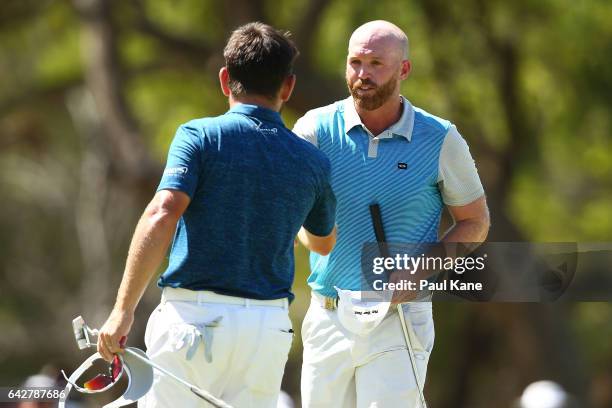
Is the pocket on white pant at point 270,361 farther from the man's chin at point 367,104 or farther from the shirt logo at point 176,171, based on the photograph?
the man's chin at point 367,104

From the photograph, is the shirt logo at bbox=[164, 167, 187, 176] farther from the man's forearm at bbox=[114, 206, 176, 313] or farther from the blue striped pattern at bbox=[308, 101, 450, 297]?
the blue striped pattern at bbox=[308, 101, 450, 297]

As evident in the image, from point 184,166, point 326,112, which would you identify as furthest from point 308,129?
point 184,166

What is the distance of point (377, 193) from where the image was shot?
252 inches

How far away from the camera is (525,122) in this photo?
765 inches

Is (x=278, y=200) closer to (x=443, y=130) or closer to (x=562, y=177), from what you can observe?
(x=443, y=130)

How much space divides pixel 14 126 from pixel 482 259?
718 inches

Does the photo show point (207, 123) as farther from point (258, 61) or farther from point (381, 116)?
point (381, 116)

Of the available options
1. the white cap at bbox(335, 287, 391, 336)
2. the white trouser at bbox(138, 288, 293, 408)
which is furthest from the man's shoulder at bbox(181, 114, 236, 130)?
the white cap at bbox(335, 287, 391, 336)

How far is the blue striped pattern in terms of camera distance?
21.0 ft

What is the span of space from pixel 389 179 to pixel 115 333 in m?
1.80

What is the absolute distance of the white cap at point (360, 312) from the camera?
624 cm

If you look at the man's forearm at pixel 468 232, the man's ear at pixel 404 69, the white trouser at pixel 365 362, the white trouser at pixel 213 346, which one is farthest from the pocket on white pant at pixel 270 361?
the man's ear at pixel 404 69

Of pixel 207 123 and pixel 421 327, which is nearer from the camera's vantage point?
pixel 207 123

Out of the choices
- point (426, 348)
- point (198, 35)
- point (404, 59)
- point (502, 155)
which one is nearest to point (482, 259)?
point (426, 348)
